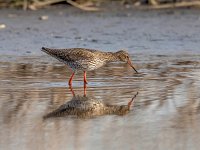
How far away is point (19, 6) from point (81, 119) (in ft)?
31.5

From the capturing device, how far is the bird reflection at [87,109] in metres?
7.93

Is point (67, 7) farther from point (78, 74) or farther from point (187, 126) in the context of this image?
point (187, 126)

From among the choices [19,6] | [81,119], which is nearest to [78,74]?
[81,119]

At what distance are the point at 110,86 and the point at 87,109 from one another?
4.63 feet

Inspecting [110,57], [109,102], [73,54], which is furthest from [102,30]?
[109,102]

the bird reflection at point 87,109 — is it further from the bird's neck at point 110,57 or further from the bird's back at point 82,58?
the bird's neck at point 110,57

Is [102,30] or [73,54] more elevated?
[73,54]

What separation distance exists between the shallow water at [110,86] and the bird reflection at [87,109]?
76 mm

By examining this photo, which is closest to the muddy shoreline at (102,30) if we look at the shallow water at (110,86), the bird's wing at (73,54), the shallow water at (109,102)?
the shallow water at (110,86)

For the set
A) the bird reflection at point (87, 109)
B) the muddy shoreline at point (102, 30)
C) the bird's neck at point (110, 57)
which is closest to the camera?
the bird reflection at point (87, 109)

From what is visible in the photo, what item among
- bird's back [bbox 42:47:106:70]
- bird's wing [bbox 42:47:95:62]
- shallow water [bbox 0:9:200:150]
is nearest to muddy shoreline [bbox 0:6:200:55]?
shallow water [bbox 0:9:200:150]

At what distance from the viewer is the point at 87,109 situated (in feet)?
26.9

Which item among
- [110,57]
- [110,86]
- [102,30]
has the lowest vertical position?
[102,30]

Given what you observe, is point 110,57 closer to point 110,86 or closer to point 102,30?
point 110,86
